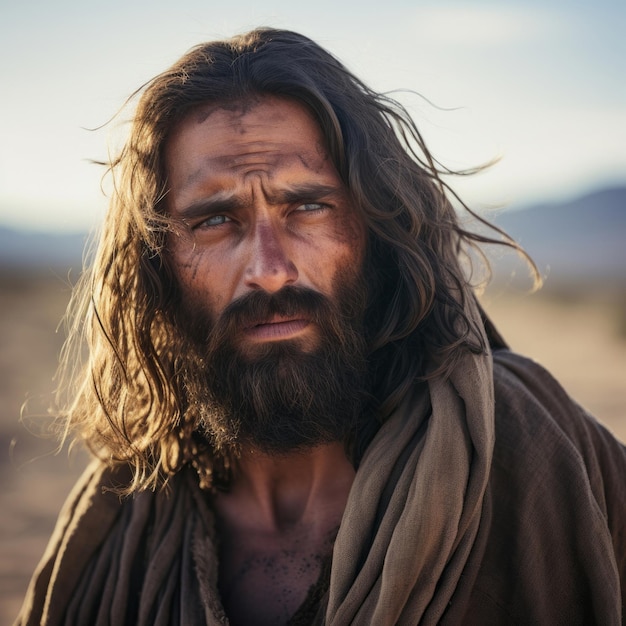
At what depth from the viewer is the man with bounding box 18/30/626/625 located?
252 centimetres

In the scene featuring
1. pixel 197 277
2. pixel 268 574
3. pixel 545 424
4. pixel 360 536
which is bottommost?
pixel 268 574

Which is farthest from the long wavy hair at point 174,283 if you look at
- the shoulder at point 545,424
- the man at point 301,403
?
the shoulder at point 545,424

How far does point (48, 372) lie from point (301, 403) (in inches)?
547

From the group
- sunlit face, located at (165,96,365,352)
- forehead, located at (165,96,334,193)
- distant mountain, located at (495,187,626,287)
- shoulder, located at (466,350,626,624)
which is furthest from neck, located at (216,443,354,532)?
distant mountain, located at (495,187,626,287)

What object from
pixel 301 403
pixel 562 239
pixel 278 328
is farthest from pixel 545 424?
pixel 562 239

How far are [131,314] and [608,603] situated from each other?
6.28 feet

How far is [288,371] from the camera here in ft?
9.28

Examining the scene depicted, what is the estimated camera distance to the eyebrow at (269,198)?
2.82m

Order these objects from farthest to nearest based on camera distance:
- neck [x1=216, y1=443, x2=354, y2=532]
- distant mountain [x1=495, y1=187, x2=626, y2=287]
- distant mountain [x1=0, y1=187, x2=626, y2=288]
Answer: distant mountain [x1=495, y1=187, x2=626, y2=287]
distant mountain [x1=0, y1=187, x2=626, y2=288]
neck [x1=216, y1=443, x2=354, y2=532]

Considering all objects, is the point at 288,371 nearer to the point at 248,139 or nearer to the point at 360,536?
the point at 360,536

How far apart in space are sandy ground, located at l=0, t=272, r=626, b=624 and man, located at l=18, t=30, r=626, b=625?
0.50m

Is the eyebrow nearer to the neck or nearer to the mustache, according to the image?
the mustache

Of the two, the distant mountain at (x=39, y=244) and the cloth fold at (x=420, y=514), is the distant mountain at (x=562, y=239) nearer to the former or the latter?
the distant mountain at (x=39, y=244)

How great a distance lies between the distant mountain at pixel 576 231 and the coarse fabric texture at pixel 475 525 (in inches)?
2173
